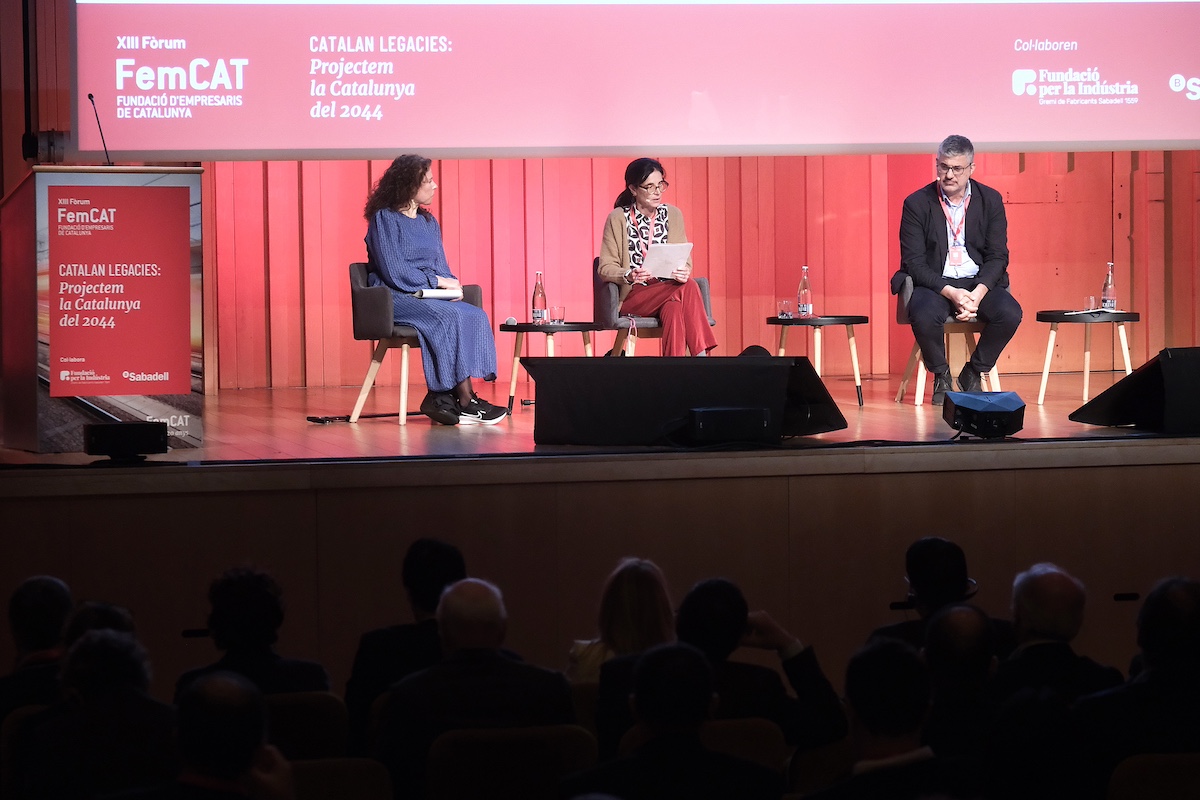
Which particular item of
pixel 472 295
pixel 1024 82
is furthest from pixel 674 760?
pixel 1024 82

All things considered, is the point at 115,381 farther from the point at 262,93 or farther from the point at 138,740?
the point at 138,740

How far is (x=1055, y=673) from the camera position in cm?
236

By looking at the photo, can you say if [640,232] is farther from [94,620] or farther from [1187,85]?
[94,620]

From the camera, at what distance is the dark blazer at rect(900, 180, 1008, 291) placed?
558 cm

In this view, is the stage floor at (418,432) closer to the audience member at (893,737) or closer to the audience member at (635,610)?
the audience member at (635,610)

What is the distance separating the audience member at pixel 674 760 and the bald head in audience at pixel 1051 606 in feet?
2.90

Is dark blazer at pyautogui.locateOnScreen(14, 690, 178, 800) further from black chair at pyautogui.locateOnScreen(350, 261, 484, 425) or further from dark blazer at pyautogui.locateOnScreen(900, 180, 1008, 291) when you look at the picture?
dark blazer at pyautogui.locateOnScreen(900, 180, 1008, 291)

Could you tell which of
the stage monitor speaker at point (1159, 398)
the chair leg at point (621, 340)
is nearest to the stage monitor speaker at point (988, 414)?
the stage monitor speaker at point (1159, 398)

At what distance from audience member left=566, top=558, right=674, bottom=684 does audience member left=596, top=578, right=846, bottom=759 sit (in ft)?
0.25

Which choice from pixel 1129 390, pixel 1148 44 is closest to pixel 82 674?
pixel 1129 390

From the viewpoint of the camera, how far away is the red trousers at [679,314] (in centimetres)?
544

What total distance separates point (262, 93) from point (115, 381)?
177 cm

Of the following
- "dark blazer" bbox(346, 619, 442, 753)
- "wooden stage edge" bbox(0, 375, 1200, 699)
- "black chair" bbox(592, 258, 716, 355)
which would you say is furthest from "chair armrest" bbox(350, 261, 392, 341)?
"dark blazer" bbox(346, 619, 442, 753)

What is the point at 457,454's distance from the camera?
3.85 meters
